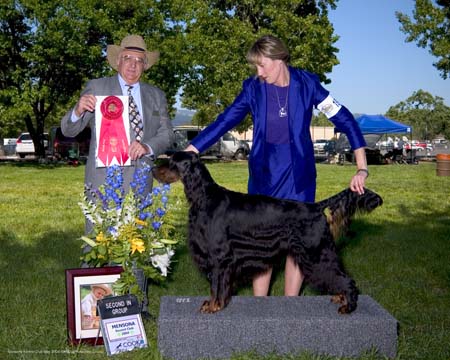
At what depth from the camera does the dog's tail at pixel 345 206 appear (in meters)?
3.42

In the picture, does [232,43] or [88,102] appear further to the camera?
[232,43]

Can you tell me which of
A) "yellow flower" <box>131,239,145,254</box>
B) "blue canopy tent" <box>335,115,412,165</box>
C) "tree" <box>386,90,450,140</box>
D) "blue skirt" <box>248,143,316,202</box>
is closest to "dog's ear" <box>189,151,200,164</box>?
"blue skirt" <box>248,143,316,202</box>

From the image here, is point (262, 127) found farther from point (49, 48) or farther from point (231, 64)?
point (231, 64)

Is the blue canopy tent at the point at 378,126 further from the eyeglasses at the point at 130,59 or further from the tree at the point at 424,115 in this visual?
the tree at the point at 424,115

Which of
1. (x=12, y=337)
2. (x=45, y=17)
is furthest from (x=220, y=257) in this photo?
(x=45, y=17)

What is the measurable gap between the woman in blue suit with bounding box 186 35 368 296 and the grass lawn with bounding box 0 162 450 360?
72cm

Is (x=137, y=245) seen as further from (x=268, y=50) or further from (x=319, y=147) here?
(x=319, y=147)

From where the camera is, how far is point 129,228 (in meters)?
3.78

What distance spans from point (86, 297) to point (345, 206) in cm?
176

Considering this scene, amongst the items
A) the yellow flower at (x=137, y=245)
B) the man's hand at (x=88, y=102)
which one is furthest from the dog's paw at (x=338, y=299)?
the man's hand at (x=88, y=102)

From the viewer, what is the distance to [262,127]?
12.6 ft

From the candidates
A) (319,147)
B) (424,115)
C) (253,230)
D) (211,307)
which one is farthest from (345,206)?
(424,115)

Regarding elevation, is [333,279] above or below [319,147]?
above

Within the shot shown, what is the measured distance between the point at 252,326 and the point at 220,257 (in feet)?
1.44
